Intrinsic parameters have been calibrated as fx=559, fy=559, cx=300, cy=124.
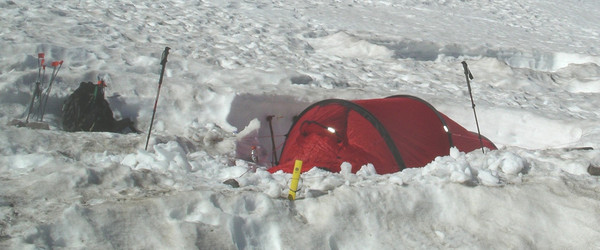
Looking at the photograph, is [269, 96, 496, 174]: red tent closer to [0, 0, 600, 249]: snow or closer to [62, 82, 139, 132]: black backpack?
[0, 0, 600, 249]: snow

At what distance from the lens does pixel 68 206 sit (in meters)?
2.78

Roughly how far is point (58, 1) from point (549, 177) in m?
8.46

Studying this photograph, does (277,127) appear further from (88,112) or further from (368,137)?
(88,112)

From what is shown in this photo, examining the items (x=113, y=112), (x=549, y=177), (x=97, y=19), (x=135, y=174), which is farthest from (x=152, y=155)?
(x=97, y=19)

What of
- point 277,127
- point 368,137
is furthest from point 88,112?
point 368,137

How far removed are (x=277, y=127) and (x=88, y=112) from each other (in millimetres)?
1970

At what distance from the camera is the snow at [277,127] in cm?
285

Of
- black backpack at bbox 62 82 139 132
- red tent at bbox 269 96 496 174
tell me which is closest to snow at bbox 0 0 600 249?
black backpack at bbox 62 82 139 132

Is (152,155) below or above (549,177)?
below

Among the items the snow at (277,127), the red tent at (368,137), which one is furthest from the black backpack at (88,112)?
the red tent at (368,137)

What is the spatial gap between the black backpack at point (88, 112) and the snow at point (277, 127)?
199mm

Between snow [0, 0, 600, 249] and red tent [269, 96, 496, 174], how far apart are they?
589 millimetres

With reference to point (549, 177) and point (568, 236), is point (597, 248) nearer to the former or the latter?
point (568, 236)

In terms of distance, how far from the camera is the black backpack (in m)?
5.05
